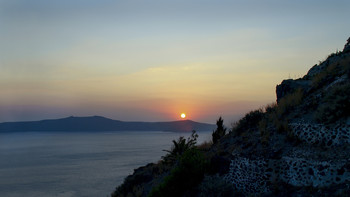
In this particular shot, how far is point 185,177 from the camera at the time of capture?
1442 cm

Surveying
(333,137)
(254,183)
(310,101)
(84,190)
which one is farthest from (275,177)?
(84,190)

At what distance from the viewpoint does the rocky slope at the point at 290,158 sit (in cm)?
1078

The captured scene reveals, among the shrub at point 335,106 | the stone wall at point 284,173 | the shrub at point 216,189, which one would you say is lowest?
the shrub at point 216,189

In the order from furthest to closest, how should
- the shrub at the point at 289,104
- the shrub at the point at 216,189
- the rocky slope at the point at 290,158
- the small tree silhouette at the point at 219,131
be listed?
the small tree silhouette at the point at 219,131 < the shrub at the point at 289,104 < the shrub at the point at 216,189 < the rocky slope at the point at 290,158

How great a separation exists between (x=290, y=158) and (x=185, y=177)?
487 cm

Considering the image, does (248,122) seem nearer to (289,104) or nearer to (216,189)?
(289,104)

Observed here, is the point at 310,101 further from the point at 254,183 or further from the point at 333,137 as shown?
the point at 254,183

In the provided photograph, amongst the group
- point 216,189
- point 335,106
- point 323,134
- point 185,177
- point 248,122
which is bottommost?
point 216,189

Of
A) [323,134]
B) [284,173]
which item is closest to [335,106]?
[323,134]

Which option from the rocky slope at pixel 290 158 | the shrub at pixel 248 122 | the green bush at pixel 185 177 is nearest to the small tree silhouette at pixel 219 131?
the shrub at pixel 248 122

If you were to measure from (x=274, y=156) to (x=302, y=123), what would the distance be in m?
2.47

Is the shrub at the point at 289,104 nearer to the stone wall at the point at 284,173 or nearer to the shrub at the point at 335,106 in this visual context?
the shrub at the point at 335,106

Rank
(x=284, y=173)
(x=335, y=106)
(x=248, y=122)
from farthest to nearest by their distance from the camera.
Answer: 1. (x=248, y=122)
2. (x=335, y=106)
3. (x=284, y=173)

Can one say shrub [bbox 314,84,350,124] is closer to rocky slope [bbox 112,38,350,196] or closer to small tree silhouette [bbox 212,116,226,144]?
rocky slope [bbox 112,38,350,196]
